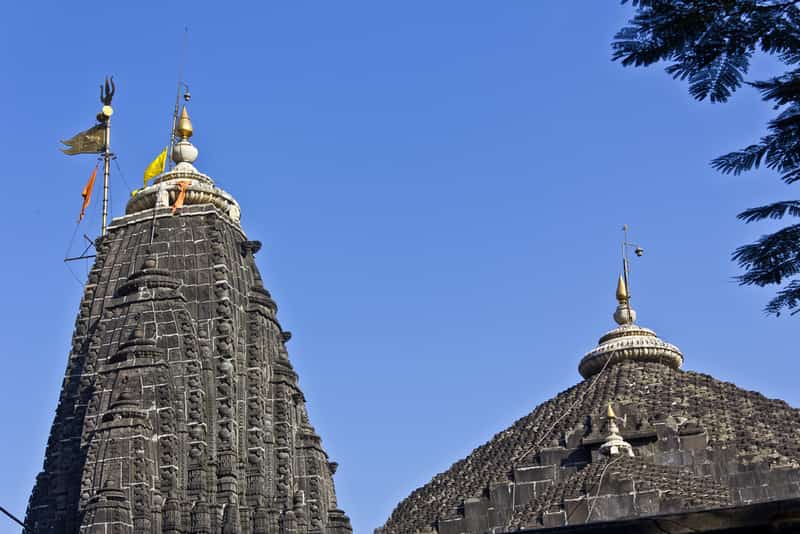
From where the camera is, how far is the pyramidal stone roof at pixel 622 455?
3953 cm

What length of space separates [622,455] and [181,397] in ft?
54.2

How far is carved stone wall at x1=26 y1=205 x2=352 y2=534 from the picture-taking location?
49.0 metres

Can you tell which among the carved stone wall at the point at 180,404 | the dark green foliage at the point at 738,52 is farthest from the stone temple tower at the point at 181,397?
A: the dark green foliage at the point at 738,52

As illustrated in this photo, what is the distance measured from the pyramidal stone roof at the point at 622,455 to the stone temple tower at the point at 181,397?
18.9 ft

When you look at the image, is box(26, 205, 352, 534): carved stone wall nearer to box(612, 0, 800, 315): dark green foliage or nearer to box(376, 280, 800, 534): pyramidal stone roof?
box(376, 280, 800, 534): pyramidal stone roof

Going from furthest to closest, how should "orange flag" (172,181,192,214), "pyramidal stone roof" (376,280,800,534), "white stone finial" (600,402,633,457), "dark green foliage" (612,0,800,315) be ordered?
1. "orange flag" (172,181,192,214)
2. "white stone finial" (600,402,633,457)
3. "pyramidal stone roof" (376,280,800,534)
4. "dark green foliage" (612,0,800,315)

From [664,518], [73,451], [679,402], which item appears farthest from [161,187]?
[664,518]

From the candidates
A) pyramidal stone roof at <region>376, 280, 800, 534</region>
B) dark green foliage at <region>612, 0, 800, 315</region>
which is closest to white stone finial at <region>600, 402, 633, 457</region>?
pyramidal stone roof at <region>376, 280, 800, 534</region>

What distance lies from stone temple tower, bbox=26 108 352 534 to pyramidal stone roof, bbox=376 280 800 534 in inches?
227

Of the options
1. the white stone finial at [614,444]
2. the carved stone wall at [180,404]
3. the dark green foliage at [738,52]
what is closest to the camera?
the dark green foliage at [738,52]

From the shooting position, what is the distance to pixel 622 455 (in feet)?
137

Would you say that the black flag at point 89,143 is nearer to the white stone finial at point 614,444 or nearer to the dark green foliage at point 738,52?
the white stone finial at point 614,444

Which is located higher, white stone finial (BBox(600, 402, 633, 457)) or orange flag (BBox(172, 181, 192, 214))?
orange flag (BBox(172, 181, 192, 214))

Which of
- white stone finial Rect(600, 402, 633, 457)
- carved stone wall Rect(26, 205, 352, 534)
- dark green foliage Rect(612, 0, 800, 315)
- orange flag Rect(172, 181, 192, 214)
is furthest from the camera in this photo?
orange flag Rect(172, 181, 192, 214)
